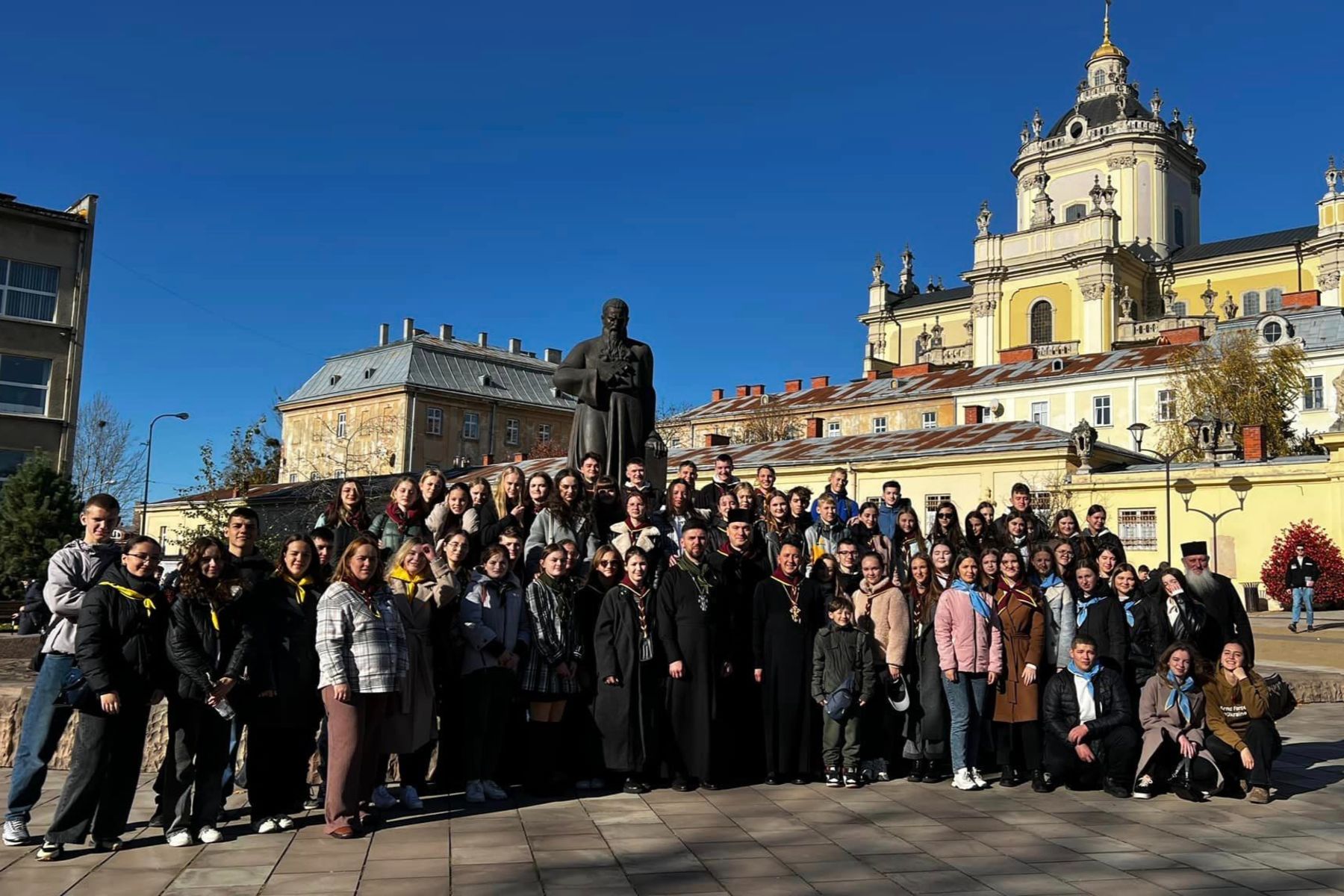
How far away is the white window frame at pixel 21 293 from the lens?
34.4 metres

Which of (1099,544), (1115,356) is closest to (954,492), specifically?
(1115,356)

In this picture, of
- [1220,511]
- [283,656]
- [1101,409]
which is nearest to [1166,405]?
[1101,409]

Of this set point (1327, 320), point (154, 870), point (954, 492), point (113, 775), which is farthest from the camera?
point (1327, 320)

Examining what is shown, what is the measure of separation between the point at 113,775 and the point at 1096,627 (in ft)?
23.6

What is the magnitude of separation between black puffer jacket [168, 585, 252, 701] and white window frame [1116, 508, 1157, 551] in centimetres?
3248

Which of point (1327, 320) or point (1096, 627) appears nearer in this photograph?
point (1096, 627)

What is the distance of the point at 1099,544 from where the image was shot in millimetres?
9633

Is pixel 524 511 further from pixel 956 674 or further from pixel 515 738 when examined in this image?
pixel 956 674

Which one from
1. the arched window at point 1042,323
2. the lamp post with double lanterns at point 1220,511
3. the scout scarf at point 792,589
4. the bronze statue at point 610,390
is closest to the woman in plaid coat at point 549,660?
the scout scarf at point 792,589

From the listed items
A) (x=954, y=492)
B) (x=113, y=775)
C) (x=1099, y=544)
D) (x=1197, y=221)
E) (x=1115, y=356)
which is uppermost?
(x=1197, y=221)

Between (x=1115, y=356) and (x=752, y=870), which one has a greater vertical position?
(x=1115, y=356)

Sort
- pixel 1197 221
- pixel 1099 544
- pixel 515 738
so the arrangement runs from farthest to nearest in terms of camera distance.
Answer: pixel 1197 221 → pixel 1099 544 → pixel 515 738

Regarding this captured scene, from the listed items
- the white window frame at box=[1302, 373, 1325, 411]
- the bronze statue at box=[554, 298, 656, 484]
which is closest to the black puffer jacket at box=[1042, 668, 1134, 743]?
the bronze statue at box=[554, 298, 656, 484]

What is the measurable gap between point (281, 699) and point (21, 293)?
34.8m
